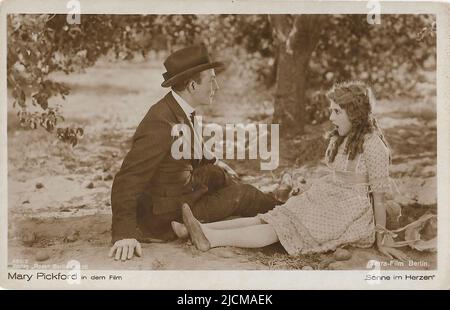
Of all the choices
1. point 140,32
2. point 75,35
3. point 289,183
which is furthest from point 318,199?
point 75,35

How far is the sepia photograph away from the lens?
2.94 m

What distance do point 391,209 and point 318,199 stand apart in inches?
15.9

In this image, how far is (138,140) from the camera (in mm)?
2928

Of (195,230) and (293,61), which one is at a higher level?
(293,61)

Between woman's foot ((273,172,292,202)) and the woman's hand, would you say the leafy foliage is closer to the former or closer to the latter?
woman's foot ((273,172,292,202))

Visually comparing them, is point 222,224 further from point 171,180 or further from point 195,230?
point 171,180

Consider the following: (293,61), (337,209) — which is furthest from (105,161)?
(337,209)

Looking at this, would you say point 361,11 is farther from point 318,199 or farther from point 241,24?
point 318,199

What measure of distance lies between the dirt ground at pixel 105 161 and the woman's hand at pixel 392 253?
35 mm

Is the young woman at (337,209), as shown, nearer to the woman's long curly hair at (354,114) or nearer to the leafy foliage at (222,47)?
the woman's long curly hair at (354,114)

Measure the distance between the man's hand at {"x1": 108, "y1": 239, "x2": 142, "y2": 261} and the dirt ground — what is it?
0.08m

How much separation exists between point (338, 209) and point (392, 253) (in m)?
0.40

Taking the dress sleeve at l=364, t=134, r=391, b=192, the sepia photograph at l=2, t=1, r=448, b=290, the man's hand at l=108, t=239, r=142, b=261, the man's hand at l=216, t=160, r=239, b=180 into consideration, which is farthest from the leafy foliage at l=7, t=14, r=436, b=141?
the man's hand at l=108, t=239, r=142, b=261

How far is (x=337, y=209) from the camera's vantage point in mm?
2891
